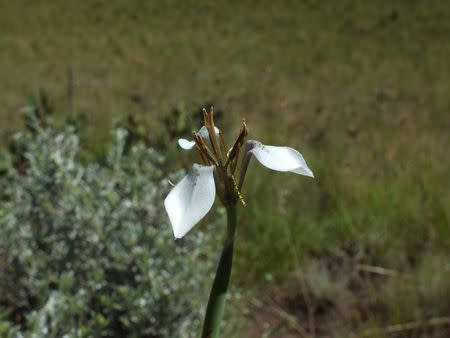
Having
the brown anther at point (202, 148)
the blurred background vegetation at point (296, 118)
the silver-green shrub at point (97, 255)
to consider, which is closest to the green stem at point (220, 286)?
the brown anther at point (202, 148)

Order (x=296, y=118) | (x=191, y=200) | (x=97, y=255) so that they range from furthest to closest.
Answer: (x=296, y=118) < (x=97, y=255) < (x=191, y=200)

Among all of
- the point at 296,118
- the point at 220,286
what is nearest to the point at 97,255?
the point at 220,286

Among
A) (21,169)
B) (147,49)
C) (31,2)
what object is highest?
(31,2)

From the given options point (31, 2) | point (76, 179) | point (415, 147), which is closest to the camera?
point (76, 179)

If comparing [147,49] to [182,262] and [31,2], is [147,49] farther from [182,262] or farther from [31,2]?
[182,262]

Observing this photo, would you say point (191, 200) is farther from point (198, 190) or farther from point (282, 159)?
point (282, 159)

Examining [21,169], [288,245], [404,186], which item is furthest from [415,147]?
[21,169]

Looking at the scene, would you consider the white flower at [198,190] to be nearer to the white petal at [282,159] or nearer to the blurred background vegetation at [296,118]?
the white petal at [282,159]
